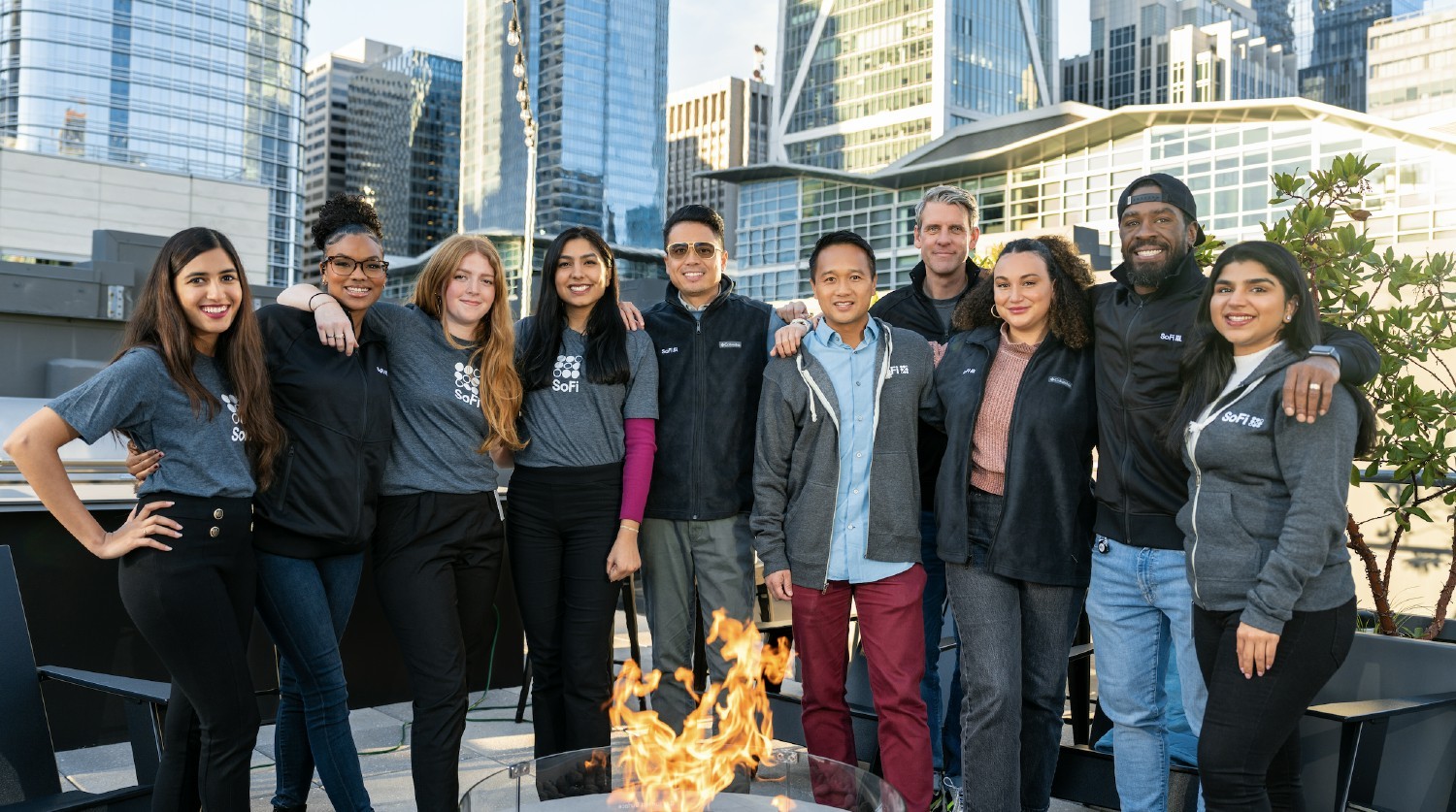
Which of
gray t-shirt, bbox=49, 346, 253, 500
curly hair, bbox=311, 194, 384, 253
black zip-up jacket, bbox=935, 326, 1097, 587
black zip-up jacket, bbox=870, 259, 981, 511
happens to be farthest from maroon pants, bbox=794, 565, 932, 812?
curly hair, bbox=311, 194, 384, 253

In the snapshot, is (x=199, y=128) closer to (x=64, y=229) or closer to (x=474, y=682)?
(x=64, y=229)

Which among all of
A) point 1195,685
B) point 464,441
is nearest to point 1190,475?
point 1195,685

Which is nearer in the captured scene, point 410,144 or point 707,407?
point 707,407

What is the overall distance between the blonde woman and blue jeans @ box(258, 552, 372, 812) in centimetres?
18

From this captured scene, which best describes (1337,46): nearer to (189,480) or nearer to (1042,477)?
(1042,477)

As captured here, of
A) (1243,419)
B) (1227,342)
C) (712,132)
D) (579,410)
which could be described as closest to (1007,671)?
(1243,419)

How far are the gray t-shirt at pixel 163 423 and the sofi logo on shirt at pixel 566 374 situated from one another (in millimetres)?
1027

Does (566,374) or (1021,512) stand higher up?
(566,374)

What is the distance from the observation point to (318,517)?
3197mm

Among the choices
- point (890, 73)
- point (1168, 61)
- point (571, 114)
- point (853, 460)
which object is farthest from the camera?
point (1168, 61)

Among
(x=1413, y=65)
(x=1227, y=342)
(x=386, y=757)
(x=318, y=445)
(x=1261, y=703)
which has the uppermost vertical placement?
(x=1413, y=65)

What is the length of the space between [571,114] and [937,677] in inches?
4343

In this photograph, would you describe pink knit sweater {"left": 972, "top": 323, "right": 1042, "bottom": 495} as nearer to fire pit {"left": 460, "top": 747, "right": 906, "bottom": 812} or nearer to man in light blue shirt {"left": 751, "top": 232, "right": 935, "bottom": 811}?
man in light blue shirt {"left": 751, "top": 232, "right": 935, "bottom": 811}

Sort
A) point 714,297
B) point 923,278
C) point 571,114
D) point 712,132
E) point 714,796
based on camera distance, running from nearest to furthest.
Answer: point 714,796 → point 714,297 → point 923,278 → point 571,114 → point 712,132
